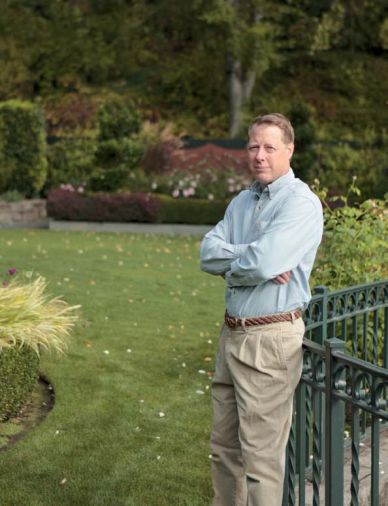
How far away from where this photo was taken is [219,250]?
12.7 ft

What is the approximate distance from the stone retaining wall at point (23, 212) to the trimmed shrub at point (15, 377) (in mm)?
15343

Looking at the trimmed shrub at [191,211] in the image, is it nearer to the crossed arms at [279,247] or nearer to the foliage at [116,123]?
the foliage at [116,123]

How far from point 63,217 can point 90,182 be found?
5.24 feet

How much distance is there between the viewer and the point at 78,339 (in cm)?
864

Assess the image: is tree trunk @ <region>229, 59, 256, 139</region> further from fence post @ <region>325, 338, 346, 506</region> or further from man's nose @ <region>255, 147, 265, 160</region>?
fence post @ <region>325, 338, 346, 506</region>

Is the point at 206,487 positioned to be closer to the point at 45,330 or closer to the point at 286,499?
the point at 286,499

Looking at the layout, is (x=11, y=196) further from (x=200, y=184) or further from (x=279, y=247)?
(x=279, y=247)

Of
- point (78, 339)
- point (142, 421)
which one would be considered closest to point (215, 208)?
point (78, 339)

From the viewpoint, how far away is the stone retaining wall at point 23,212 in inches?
837

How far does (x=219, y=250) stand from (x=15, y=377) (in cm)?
265

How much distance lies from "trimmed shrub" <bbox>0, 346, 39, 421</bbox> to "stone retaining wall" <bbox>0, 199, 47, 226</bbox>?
15343 millimetres

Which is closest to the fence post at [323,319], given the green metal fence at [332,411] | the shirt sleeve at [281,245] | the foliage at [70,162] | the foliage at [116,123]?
the green metal fence at [332,411]

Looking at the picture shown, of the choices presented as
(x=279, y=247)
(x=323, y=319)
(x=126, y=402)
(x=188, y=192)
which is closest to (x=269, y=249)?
(x=279, y=247)

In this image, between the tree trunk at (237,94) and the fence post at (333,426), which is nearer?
the fence post at (333,426)
